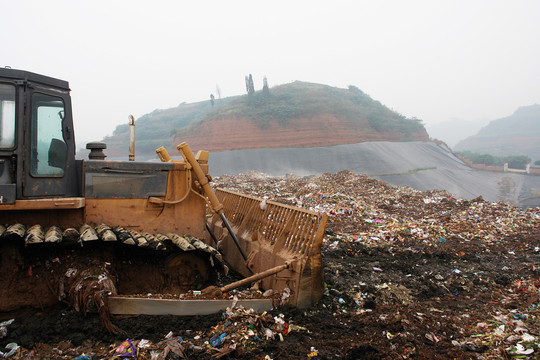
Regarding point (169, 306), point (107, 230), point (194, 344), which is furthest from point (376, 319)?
point (107, 230)

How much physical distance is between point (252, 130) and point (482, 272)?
36906mm

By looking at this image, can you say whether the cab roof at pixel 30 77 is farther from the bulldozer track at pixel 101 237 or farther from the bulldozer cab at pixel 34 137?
the bulldozer track at pixel 101 237

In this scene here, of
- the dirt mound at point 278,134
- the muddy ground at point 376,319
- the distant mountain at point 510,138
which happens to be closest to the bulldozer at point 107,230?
the muddy ground at point 376,319

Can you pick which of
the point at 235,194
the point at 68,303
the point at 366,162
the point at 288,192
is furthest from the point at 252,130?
the point at 68,303

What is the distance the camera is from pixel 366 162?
1240 inches

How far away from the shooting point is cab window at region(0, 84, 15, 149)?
3172mm

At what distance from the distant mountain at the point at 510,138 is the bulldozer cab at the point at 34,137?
220ft

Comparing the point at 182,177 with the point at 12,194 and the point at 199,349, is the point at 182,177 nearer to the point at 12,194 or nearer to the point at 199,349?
the point at 12,194

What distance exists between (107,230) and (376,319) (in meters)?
2.70

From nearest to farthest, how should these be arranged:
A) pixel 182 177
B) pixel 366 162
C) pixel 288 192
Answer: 1. pixel 182 177
2. pixel 288 192
3. pixel 366 162

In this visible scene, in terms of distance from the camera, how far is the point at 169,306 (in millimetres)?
3301

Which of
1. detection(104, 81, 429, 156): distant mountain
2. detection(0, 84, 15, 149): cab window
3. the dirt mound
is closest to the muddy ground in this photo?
detection(0, 84, 15, 149): cab window

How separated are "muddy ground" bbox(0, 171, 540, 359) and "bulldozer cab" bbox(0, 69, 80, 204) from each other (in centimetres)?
112

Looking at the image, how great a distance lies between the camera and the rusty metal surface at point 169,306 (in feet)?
10.5
